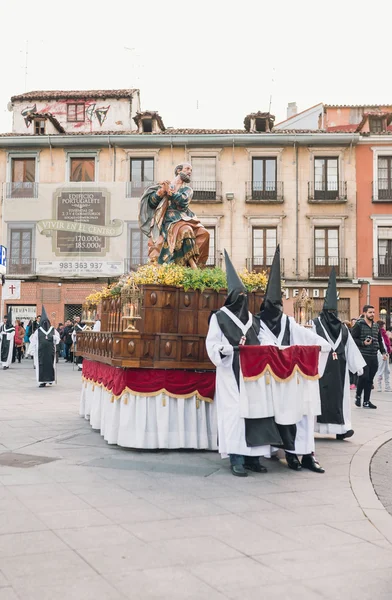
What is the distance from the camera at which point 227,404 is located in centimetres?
694

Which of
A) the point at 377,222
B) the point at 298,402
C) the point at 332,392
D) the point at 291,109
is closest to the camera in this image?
the point at 298,402

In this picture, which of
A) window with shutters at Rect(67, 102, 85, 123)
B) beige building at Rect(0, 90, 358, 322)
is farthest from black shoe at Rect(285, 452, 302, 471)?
window with shutters at Rect(67, 102, 85, 123)

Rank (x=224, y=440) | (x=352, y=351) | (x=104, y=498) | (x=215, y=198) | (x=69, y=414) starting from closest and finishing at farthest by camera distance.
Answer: (x=104, y=498) < (x=224, y=440) < (x=352, y=351) < (x=69, y=414) < (x=215, y=198)

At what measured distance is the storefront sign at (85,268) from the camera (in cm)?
3328

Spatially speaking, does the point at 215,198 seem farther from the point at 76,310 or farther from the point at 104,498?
the point at 104,498

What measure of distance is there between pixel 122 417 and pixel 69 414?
12.8 feet

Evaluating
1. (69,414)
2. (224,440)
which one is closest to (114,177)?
(69,414)

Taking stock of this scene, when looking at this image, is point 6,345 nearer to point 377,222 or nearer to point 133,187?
point 133,187

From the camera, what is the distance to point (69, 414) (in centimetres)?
1150

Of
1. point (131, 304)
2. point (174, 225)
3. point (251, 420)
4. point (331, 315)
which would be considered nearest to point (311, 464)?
point (251, 420)

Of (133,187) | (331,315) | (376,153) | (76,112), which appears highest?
(76,112)

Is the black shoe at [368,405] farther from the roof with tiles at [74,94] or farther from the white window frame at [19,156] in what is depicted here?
the roof with tiles at [74,94]

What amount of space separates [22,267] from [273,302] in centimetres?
2783

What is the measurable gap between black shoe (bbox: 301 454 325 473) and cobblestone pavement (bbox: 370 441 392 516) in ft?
1.78
